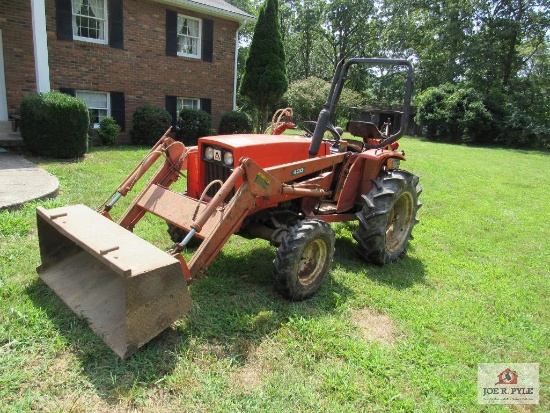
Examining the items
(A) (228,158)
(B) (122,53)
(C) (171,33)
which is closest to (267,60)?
(C) (171,33)

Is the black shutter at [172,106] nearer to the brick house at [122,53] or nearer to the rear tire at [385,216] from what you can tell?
the brick house at [122,53]

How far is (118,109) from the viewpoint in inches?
463

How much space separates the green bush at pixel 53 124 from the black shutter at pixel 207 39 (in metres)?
5.72

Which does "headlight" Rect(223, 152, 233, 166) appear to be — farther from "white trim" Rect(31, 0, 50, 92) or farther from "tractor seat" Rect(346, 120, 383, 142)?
"white trim" Rect(31, 0, 50, 92)

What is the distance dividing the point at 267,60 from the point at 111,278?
1222cm

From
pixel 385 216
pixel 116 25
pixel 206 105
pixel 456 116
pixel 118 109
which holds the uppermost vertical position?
pixel 116 25

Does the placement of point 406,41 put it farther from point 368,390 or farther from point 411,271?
point 368,390

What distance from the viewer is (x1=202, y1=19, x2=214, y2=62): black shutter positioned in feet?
42.9

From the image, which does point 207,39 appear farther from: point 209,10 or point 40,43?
point 40,43

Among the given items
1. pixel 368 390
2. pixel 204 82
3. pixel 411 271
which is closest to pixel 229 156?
pixel 368 390

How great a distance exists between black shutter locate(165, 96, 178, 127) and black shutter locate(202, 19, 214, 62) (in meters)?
1.74

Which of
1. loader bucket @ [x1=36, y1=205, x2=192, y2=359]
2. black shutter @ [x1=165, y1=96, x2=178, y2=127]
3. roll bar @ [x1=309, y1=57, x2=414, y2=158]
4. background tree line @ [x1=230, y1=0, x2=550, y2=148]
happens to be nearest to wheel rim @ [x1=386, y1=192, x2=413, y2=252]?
roll bar @ [x1=309, y1=57, x2=414, y2=158]

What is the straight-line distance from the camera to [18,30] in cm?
981

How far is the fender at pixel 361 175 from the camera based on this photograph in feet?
14.4
